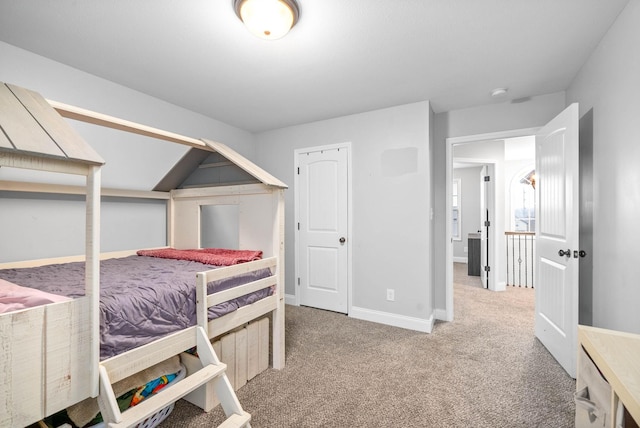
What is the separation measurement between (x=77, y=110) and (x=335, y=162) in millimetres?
2414

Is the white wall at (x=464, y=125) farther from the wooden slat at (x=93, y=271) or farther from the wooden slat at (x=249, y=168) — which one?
the wooden slat at (x=93, y=271)

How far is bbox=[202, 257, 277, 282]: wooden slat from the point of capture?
1630 millimetres

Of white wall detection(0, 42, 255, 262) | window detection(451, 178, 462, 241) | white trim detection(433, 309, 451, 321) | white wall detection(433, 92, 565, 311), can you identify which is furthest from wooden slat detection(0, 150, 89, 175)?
window detection(451, 178, 462, 241)

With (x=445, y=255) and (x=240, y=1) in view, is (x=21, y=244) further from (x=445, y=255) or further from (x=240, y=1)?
(x=445, y=255)

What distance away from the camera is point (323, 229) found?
3.45 m

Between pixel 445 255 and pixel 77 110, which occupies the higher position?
pixel 77 110

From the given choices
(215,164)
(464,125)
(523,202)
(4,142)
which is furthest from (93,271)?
(523,202)

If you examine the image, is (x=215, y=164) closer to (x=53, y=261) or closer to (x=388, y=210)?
(x=53, y=261)

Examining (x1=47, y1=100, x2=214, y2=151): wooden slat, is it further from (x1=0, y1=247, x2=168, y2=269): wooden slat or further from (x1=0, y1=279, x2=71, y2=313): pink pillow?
(x1=0, y1=247, x2=168, y2=269): wooden slat

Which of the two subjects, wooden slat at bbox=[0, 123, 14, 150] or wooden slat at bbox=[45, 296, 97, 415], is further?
wooden slat at bbox=[45, 296, 97, 415]

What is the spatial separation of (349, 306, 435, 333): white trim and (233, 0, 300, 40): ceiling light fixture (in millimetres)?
2719

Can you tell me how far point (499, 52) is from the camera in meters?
2.01

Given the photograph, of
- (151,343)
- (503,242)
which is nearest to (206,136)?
(151,343)

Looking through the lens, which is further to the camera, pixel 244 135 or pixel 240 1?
pixel 244 135
